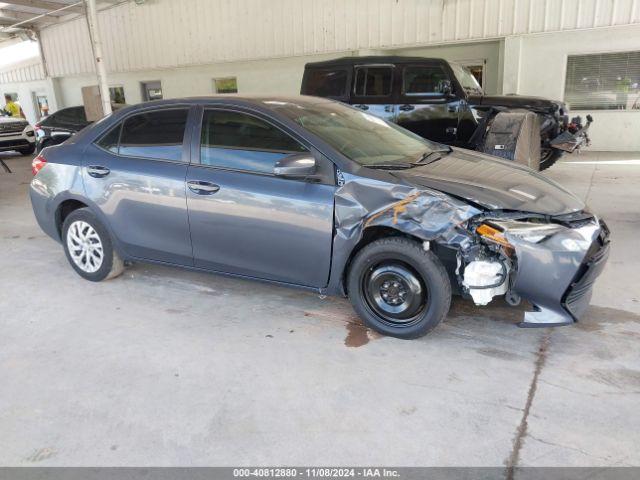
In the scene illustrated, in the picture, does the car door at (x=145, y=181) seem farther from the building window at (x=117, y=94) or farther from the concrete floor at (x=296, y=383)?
the building window at (x=117, y=94)

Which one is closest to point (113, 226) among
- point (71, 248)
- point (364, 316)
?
point (71, 248)

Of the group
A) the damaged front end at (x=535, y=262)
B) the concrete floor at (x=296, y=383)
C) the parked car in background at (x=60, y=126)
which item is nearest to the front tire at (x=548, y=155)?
the concrete floor at (x=296, y=383)

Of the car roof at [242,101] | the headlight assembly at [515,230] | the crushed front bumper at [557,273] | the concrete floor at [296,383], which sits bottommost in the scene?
the concrete floor at [296,383]

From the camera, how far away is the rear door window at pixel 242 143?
3455 mm

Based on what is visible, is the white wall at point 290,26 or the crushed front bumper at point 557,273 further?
the white wall at point 290,26

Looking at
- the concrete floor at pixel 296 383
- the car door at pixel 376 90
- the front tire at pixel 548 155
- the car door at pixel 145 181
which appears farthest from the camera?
the front tire at pixel 548 155

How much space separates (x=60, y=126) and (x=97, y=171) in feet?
32.7

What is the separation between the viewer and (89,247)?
4426 millimetres

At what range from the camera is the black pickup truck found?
752 centimetres

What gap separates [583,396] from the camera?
2689 millimetres

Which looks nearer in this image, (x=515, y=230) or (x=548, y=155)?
(x=515, y=230)

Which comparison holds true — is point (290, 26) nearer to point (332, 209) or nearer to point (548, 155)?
point (548, 155)

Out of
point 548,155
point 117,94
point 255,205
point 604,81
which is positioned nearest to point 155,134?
point 255,205

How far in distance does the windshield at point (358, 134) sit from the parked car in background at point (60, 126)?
10437mm
